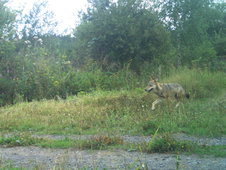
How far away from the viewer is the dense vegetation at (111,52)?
1686cm

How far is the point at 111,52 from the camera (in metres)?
20.6

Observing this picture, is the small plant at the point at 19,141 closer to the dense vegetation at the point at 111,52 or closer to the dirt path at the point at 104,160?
the dirt path at the point at 104,160

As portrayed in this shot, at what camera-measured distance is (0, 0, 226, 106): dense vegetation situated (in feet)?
55.3

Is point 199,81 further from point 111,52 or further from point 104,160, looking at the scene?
point 104,160

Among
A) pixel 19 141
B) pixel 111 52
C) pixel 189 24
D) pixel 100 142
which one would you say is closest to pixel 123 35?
pixel 111 52

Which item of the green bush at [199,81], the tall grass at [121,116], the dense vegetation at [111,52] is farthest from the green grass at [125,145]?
the dense vegetation at [111,52]

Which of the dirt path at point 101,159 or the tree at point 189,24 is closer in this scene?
the dirt path at point 101,159

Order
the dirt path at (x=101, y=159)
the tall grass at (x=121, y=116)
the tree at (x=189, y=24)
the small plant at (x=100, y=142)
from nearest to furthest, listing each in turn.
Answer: the dirt path at (x=101, y=159), the small plant at (x=100, y=142), the tall grass at (x=121, y=116), the tree at (x=189, y=24)

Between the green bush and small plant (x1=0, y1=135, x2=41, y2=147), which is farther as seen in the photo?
the green bush

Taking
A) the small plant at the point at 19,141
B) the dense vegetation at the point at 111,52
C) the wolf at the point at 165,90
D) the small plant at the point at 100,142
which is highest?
the dense vegetation at the point at 111,52

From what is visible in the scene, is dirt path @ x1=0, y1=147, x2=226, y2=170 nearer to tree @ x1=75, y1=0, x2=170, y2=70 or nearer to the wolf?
the wolf

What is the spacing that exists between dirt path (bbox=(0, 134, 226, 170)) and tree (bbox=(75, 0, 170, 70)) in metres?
13.9

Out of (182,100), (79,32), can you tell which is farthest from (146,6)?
(182,100)

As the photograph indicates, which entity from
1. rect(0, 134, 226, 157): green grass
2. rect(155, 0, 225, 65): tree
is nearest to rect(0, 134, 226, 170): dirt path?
rect(0, 134, 226, 157): green grass
